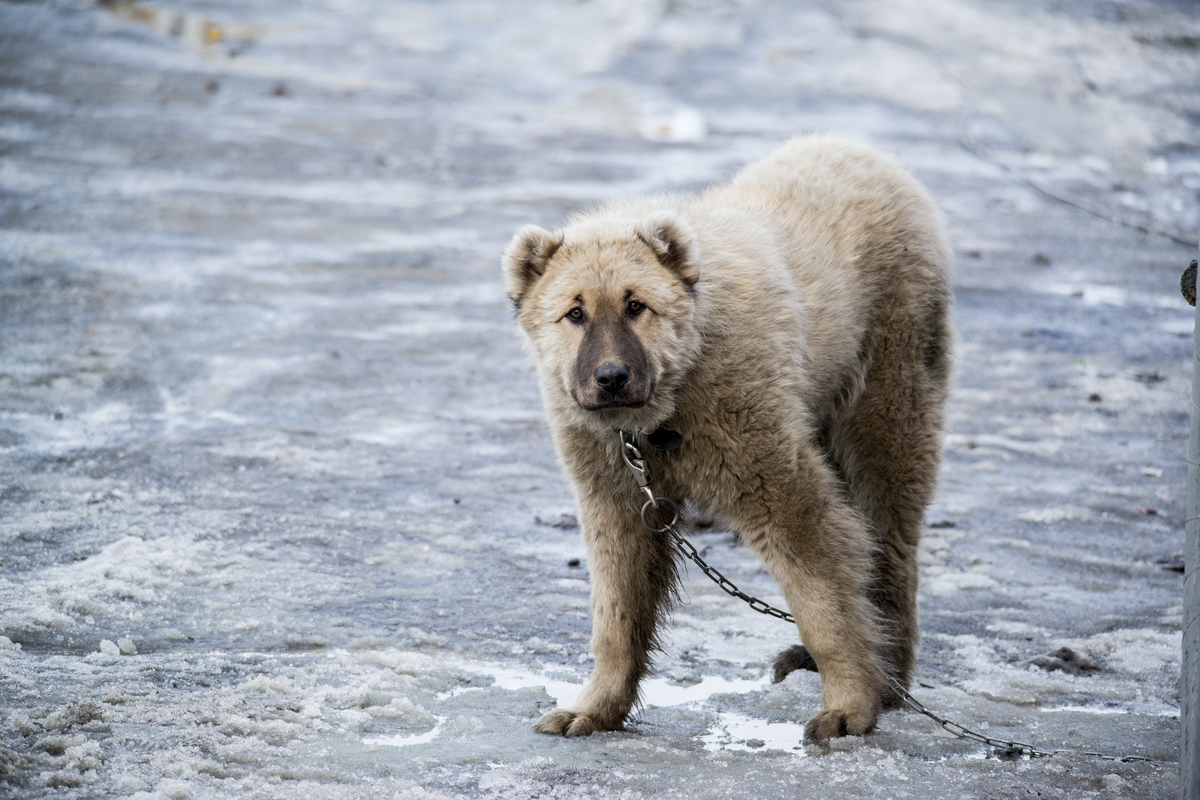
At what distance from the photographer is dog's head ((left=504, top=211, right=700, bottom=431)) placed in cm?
437

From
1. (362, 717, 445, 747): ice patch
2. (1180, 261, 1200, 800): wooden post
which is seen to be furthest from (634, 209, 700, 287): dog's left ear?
(362, 717, 445, 747): ice patch

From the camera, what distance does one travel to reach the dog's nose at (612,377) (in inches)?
168

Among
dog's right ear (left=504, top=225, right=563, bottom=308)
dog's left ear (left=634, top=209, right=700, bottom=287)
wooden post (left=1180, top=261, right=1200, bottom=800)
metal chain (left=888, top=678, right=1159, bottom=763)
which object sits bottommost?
metal chain (left=888, top=678, right=1159, bottom=763)

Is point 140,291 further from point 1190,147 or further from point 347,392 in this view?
point 1190,147

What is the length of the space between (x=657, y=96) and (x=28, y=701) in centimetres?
1536

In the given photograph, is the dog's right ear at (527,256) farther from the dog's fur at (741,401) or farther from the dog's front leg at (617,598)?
the dog's front leg at (617,598)

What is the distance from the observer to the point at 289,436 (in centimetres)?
759

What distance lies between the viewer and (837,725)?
456 centimetres

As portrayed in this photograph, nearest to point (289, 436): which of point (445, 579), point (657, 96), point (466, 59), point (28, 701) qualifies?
point (445, 579)

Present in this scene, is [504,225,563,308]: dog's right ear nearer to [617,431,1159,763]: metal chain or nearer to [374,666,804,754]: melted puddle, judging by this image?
[617,431,1159,763]: metal chain

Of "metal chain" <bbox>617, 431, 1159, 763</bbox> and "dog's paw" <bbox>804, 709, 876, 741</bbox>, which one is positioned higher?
"metal chain" <bbox>617, 431, 1159, 763</bbox>

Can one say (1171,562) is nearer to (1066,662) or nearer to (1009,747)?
(1066,662)

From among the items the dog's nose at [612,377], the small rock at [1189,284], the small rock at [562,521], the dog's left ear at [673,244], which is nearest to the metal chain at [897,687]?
the dog's nose at [612,377]

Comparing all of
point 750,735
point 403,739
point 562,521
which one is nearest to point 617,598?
point 750,735
